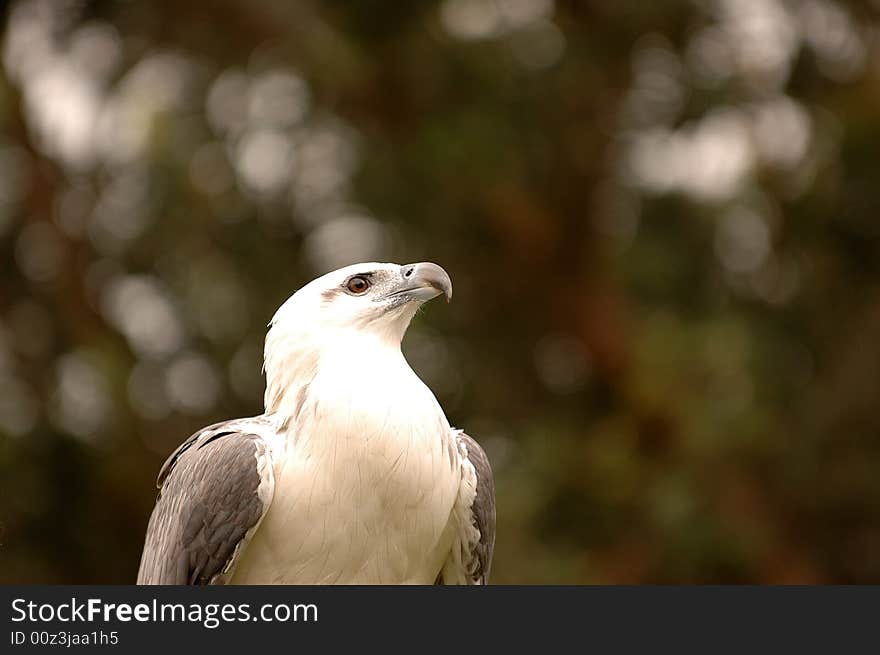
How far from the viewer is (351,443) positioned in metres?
4.94

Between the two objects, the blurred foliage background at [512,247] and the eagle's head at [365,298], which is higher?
the eagle's head at [365,298]

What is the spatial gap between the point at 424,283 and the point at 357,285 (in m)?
0.29

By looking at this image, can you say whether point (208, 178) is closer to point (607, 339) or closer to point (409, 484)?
point (607, 339)

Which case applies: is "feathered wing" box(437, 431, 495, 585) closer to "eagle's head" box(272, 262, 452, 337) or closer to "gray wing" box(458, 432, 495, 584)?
"gray wing" box(458, 432, 495, 584)

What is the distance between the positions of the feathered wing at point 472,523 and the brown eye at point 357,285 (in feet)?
2.30

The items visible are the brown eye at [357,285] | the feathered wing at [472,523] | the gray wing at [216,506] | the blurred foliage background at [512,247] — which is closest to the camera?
the gray wing at [216,506]

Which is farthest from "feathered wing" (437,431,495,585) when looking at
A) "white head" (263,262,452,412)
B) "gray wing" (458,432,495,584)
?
"white head" (263,262,452,412)

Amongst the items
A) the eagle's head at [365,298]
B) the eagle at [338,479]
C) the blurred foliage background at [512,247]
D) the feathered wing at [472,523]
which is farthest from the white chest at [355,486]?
the blurred foliage background at [512,247]

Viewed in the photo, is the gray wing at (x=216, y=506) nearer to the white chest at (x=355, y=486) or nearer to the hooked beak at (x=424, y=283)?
the white chest at (x=355, y=486)

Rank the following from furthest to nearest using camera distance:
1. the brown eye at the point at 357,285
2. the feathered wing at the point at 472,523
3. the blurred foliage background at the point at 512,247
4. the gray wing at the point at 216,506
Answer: the blurred foliage background at the point at 512,247, the brown eye at the point at 357,285, the feathered wing at the point at 472,523, the gray wing at the point at 216,506

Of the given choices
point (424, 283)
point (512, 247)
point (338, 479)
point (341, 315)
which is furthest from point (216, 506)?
point (512, 247)

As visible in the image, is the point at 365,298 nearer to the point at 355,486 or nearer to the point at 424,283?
the point at 424,283

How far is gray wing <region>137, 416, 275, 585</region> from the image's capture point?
16.1ft

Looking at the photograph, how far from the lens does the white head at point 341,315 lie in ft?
17.4
